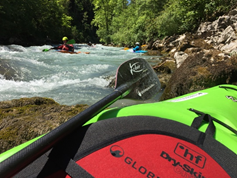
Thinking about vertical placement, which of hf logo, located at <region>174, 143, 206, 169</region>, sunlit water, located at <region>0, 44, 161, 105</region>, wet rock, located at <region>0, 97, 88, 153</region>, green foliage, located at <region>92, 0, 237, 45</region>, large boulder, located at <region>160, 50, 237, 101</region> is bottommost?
sunlit water, located at <region>0, 44, 161, 105</region>

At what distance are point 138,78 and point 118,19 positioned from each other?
22.8 meters

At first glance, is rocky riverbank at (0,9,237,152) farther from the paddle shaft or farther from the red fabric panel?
the red fabric panel

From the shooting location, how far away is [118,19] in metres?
22.3

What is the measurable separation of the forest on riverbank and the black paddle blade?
8721mm

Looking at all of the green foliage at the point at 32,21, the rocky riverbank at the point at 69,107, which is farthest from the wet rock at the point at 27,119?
the green foliage at the point at 32,21

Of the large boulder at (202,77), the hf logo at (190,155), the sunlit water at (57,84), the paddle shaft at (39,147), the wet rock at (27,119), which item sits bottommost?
the sunlit water at (57,84)

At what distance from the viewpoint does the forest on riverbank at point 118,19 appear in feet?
31.2

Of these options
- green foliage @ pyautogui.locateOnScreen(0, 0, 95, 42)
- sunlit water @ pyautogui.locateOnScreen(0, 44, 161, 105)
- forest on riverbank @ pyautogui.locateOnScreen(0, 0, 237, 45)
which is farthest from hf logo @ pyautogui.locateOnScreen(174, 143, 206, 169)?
green foliage @ pyautogui.locateOnScreen(0, 0, 95, 42)

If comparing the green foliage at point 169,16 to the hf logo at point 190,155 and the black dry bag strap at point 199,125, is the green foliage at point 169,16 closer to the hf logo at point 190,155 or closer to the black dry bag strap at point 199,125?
the black dry bag strap at point 199,125

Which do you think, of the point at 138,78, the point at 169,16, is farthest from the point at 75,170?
the point at 169,16

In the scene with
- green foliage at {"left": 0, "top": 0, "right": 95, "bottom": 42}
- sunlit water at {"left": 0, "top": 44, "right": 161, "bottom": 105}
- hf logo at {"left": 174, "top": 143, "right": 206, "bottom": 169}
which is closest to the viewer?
hf logo at {"left": 174, "top": 143, "right": 206, "bottom": 169}

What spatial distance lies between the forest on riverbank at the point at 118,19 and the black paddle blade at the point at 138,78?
28.6 feet

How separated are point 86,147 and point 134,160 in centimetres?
20

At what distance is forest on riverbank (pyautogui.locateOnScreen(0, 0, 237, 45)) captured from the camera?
9.52 metres
